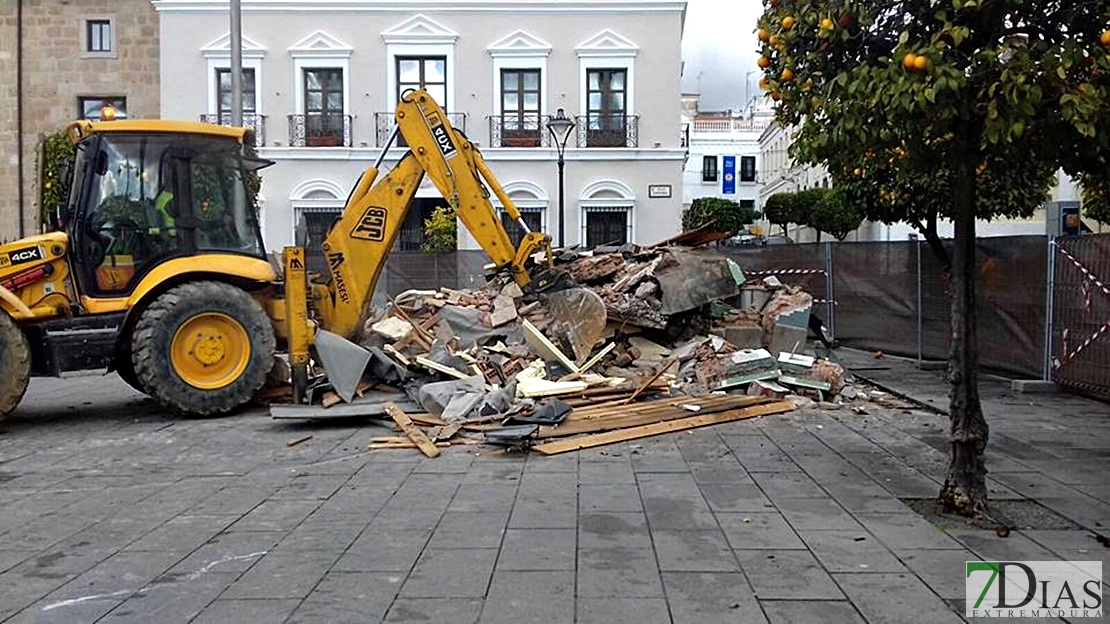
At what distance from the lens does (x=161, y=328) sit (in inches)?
381

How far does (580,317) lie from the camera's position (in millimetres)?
11234

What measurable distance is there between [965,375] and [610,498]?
2.54m

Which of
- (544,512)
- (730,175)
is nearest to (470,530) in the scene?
(544,512)

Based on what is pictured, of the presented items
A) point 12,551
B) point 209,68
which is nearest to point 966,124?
point 12,551

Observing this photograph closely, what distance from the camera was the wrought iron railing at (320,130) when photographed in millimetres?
28609

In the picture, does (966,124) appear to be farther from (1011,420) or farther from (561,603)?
(1011,420)

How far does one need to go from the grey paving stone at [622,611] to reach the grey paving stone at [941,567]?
4.73ft

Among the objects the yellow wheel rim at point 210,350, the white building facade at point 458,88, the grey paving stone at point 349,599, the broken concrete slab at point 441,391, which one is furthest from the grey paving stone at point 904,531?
the white building facade at point 458,88

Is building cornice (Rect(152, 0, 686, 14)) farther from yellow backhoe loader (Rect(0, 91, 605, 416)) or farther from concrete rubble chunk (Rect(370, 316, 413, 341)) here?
yellow backhoe loader (Rect(0, 91, 605, 416))

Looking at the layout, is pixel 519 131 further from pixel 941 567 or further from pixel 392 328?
pixel 941 567

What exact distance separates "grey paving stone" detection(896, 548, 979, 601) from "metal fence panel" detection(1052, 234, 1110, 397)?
6137mm

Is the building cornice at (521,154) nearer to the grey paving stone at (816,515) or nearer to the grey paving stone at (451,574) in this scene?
the grey paving stone at (816,515)

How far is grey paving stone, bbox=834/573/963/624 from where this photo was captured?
4.39 metres

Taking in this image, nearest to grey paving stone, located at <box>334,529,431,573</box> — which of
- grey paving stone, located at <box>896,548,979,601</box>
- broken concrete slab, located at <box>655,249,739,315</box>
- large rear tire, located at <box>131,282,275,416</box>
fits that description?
grey paving stone, located at <box>896,548,979,601</box>
